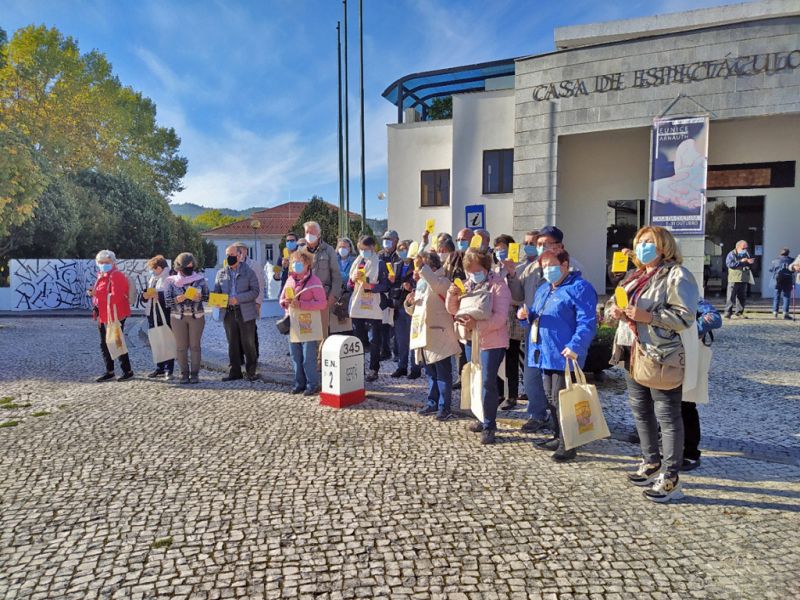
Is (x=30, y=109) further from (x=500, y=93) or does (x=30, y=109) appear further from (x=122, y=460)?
(x=122, y=460)

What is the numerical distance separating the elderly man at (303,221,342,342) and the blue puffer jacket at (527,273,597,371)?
3.40 metres

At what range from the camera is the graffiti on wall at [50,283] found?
20.4 metres

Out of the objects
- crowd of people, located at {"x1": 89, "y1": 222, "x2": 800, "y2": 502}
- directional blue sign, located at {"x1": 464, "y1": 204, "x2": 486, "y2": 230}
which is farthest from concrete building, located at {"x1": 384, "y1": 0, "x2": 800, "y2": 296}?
crowd of people, located at {"x1": 89, "y1": 222, "x2": 800, "y2": 502}

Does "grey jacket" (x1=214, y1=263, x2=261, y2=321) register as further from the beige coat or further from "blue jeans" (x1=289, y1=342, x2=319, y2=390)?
the beige coat

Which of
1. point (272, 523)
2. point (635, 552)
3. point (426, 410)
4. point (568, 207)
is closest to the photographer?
point (635, 552)

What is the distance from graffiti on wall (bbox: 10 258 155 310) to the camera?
2036cm

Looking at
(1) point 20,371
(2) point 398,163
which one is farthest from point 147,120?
(1) point 20,371

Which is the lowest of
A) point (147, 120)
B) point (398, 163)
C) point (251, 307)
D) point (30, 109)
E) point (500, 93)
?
point (251, 307)

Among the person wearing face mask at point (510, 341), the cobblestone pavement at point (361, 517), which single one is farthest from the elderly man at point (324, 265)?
the person wearing face mask at point (510, 341)

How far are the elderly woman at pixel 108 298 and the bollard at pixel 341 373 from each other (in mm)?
3450

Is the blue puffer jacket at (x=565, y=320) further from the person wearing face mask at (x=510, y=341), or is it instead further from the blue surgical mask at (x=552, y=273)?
the person wearing face mask at (x=510, y=341)

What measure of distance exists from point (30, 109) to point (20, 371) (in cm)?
3275

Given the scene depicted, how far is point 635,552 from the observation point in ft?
10.0

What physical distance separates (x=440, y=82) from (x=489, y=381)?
65.8 feet
